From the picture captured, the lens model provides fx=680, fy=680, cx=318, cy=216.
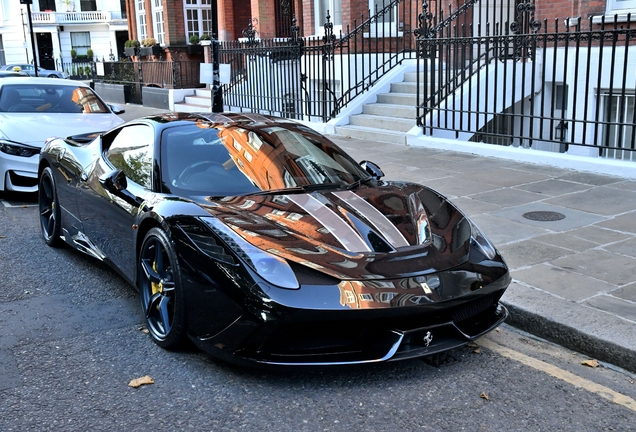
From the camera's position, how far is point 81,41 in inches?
2276

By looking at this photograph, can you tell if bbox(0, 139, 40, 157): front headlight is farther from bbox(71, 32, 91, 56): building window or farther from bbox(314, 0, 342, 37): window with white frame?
bbox(71, 32, 91, 56): building window

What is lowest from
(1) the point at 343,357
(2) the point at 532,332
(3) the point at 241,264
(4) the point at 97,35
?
(2) the point at 532,332

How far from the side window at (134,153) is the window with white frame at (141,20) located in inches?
1033

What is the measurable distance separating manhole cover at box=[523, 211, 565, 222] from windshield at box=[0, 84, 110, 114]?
6.61 m

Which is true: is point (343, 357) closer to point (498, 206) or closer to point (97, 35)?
point (498, 206)

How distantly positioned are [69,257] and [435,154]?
21.3 ft

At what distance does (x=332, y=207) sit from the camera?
4352 mm

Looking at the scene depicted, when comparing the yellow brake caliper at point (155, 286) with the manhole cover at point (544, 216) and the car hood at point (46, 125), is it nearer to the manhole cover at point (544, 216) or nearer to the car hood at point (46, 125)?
the manhole cover at point (544, 216)

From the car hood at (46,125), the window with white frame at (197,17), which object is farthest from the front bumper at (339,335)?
the window with white frame at (197,17)

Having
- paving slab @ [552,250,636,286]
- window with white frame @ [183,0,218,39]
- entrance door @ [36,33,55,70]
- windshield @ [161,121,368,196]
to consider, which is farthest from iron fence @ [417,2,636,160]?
entrance door @ [36,33,55,70]

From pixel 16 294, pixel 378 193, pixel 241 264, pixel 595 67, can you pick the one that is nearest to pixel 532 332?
pixel 378 193

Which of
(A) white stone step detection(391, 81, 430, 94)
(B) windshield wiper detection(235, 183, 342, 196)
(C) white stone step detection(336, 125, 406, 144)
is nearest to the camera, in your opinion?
(B) windshield wiper detection(235, 183, 342, 196)

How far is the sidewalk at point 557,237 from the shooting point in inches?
171

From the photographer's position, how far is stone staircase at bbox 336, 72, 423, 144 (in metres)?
12.7
